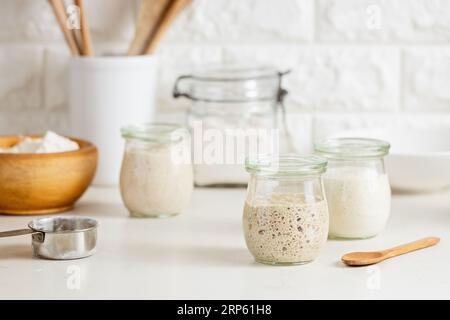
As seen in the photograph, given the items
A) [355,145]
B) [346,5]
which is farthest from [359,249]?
[346,5]

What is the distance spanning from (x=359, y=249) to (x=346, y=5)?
684mm

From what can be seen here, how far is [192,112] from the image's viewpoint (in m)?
1.76

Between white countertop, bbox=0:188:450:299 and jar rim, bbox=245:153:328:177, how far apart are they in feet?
0.39

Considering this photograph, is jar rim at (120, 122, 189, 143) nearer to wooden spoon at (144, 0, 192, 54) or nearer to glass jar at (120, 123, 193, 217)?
glass jar at (120, 123, 193, 217)

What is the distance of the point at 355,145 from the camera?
1387 mm

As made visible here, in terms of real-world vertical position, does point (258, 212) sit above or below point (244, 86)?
below

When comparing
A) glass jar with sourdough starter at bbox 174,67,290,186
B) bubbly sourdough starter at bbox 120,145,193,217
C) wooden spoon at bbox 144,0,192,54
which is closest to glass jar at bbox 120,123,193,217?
bubbly sourdough starter at bbox 120,145,193,217

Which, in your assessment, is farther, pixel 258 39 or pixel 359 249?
pixel 258 39

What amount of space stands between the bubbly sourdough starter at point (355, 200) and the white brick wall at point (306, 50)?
543 mm

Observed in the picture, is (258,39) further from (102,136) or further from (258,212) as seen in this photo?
(258,212)

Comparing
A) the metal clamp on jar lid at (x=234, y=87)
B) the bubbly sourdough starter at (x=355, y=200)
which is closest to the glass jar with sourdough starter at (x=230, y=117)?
the metal clamp on jar lid at (x=234, y=87)
